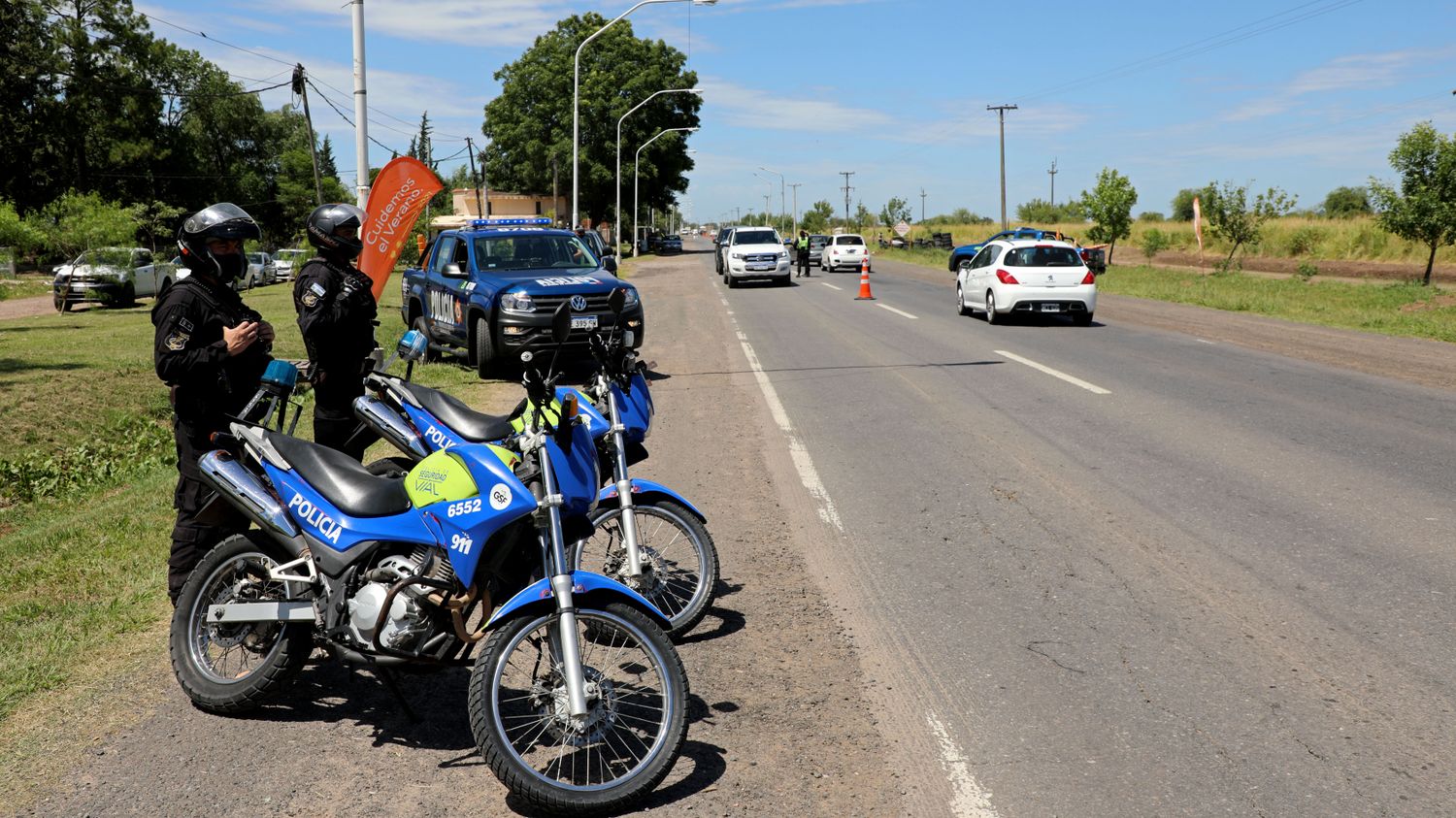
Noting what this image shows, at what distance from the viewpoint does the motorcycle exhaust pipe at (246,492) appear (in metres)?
4.36

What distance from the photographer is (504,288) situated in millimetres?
14383

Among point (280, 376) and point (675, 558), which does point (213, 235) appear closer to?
point (280, 376)

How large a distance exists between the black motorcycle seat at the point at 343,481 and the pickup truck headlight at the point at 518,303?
976cm

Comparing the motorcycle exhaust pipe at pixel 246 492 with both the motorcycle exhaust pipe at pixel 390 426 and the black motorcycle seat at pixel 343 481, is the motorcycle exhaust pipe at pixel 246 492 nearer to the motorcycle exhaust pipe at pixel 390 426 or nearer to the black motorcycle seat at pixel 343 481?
the black motorcycle seat at pixel 343 481

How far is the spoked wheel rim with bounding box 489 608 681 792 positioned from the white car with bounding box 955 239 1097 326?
18976 millimetres

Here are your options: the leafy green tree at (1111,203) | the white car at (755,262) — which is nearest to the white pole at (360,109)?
the white car at (755,262)

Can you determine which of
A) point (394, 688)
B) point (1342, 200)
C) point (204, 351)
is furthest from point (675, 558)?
point (1342, 200)

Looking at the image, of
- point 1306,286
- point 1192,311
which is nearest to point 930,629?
point 1192,311

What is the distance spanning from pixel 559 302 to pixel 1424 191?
32.3 metres

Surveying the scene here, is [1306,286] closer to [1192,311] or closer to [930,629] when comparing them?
[1192,311]

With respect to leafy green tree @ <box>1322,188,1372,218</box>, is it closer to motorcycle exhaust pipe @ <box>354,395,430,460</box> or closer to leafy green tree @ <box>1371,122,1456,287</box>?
leafy green tree @ <box>1371,122,1456,287</box>

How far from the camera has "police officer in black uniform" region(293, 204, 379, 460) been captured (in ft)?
19.2

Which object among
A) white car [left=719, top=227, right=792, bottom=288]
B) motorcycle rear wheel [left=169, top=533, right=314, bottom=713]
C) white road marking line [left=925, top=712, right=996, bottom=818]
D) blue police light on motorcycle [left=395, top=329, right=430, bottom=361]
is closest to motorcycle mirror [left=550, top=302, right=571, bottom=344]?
motorcycle rear wheel [left=169, top=533, right=314, bottom=713]

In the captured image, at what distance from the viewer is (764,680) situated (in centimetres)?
480
